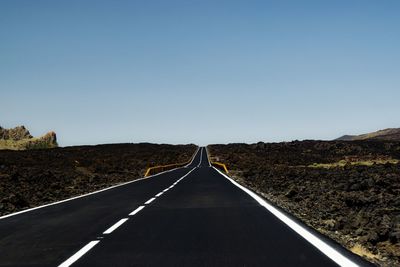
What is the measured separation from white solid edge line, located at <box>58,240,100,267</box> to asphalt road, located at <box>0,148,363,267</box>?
0.5 inches

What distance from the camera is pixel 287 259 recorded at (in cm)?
646

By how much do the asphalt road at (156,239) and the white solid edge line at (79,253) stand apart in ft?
0.04

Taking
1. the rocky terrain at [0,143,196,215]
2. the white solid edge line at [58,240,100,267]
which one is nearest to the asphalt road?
the white solid edge line at [58,240,100,267]

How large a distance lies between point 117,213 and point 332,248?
21.7ft

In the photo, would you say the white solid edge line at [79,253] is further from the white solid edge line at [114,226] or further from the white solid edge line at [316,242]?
the white solid edge line at [316,242]

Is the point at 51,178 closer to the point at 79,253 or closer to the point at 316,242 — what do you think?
the point at 79,253

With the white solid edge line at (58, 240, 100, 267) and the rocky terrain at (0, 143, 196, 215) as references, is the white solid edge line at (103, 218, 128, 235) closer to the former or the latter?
the white solid edge line at (58, 240, 100, 267)

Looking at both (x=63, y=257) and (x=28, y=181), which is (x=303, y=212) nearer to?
(x=63, y=257)

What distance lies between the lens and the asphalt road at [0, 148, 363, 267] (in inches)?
260

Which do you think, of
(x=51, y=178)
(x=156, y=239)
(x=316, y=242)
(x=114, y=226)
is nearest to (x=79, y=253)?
(x=156, y=239)

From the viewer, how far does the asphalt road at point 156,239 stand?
21.7ft

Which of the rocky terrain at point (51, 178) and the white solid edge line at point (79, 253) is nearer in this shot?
the white solid edge line at point (79, 253)

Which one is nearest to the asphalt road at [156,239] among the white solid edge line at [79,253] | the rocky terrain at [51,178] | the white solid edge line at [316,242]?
the white solid edge line at [79,253]

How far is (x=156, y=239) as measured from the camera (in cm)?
835
